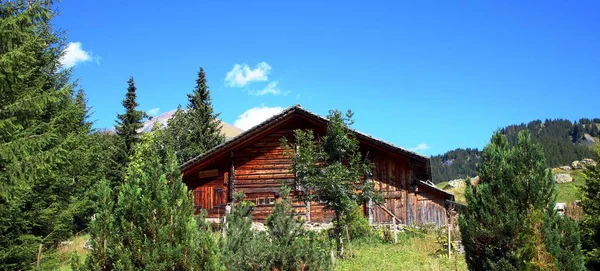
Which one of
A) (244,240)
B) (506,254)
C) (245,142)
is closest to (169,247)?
(244,240)

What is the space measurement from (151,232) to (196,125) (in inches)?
1309

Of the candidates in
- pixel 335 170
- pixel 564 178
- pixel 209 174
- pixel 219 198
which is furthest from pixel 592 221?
pixel 564 178

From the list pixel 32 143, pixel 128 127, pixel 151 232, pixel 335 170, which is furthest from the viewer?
pixel 128 127

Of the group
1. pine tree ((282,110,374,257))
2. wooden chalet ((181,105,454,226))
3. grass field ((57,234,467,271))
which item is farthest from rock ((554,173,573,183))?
pine tree ((282,110,374,257))

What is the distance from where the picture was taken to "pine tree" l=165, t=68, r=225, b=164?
39594 mm

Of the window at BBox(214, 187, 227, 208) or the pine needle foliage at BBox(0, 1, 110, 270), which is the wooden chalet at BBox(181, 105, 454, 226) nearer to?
the window at BBox(214, 187, 227, 208)

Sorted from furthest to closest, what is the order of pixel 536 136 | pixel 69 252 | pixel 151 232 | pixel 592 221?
pixel 536 136, pixel 69 252, pixel 592 221, pixel 151 232

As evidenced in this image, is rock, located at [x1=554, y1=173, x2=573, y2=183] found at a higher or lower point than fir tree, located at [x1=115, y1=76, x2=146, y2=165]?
lower

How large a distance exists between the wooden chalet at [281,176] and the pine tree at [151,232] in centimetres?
1452

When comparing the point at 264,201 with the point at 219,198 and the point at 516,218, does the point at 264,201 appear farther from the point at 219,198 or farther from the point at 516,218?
the point at 516,218

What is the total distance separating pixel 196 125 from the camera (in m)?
39.9

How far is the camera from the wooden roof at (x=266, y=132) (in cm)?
2178

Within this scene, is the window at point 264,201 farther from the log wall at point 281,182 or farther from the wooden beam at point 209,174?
the wooden beam at point 209,174

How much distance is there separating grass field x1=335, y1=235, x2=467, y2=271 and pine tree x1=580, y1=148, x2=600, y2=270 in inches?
111
